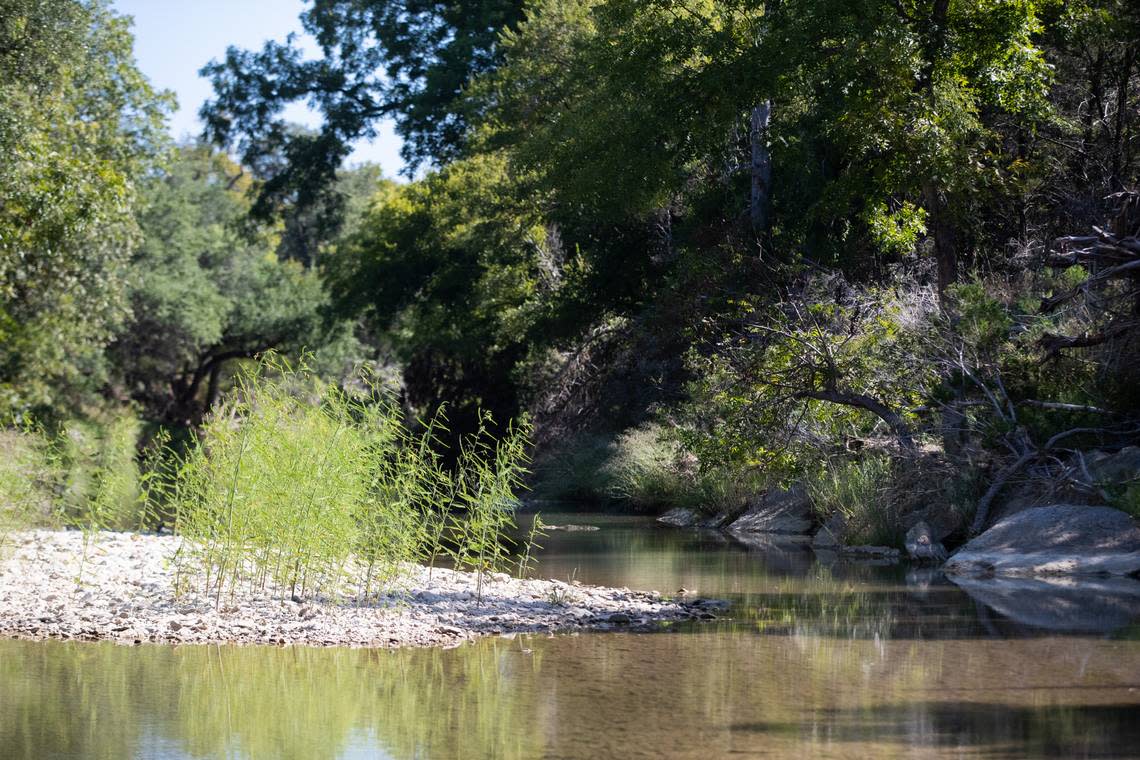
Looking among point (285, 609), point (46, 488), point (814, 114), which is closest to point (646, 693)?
point (285, 609)

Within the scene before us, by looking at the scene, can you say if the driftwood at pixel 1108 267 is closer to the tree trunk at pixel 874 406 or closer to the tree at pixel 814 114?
the tree trunk at pixel 874 406

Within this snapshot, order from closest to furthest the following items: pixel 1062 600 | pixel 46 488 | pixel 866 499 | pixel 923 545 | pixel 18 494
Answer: pixel 1062 600, pixel 18 494, pixel 923 545, pixel 46 488, pixel 866 499

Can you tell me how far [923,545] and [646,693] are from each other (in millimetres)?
8257

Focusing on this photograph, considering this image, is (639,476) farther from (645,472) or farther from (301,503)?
(301,503)

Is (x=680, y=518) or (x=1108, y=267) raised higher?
(x=1108, y=267)

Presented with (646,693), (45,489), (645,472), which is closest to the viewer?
(646,693)

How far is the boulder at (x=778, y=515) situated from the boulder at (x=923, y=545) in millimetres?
3872

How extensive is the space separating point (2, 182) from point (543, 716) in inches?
633

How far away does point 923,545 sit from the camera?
48.2 feet

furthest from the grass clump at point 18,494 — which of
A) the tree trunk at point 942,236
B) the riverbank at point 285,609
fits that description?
the tree trunk at point 942,236

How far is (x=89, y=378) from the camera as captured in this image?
3725 centimetres

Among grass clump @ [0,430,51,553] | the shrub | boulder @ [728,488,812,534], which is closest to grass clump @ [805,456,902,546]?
boulder @ [728,488,812,534]

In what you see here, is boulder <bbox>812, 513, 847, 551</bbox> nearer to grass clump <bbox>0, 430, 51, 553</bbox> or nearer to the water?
the water

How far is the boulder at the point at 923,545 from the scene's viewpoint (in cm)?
1450
